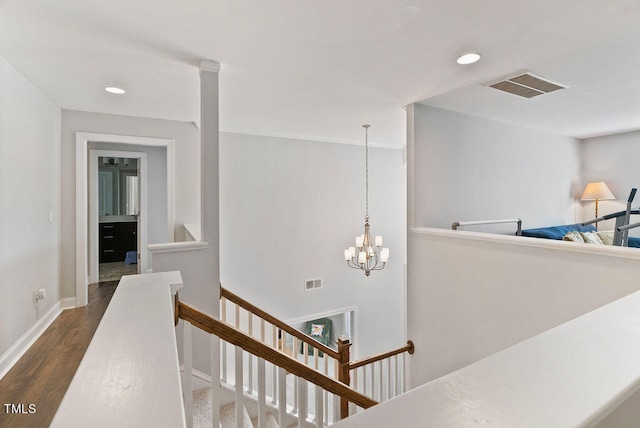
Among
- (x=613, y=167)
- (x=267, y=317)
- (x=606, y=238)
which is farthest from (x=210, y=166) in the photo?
(x=613, y=167)

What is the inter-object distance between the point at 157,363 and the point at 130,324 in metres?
0.29

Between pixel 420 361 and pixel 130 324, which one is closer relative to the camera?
pixel 130 324

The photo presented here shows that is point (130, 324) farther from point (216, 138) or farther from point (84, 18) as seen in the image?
point (84, 18)

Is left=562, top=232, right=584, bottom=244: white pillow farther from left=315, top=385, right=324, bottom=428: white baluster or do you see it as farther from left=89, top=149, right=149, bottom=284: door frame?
left=89, top=149, right=149, bottom=284: door frame

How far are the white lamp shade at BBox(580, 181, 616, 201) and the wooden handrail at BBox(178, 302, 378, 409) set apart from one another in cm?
511

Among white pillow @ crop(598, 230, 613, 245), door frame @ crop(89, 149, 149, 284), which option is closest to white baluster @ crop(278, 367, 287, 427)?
white pillow @ crop(598, 230, 613, 245)

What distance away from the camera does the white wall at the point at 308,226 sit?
4301 mm

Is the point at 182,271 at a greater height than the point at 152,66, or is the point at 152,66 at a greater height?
the point at 152,66

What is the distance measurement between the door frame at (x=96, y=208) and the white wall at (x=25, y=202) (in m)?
0.91

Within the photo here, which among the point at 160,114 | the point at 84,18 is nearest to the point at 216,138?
the point at 84,18

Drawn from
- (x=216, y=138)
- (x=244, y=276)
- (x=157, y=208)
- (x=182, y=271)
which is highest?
(x=216, y=138)

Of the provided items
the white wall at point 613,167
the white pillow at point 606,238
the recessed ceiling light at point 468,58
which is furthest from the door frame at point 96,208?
the white wall at point 613,167

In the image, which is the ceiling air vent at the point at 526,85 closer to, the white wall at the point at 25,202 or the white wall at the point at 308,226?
the white wall at the point at 308,226

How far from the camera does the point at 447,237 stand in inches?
111
